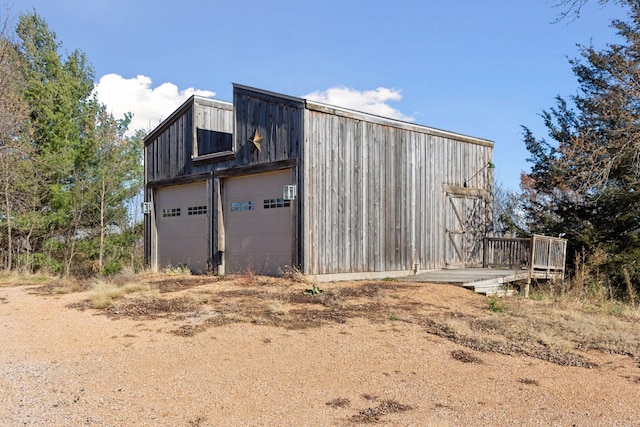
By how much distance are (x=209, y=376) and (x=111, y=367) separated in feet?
3.93

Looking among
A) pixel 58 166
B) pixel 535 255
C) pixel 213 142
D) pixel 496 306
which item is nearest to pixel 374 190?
pixel 535 255

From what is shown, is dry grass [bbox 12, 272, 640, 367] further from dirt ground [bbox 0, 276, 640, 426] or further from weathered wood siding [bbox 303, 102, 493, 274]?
weathered wood siding [bbox 303, 102, 493, 274]

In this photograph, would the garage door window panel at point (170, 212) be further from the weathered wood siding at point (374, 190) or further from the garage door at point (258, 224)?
the weathered wood siding at point (374, 190)

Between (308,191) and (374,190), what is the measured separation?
224cm

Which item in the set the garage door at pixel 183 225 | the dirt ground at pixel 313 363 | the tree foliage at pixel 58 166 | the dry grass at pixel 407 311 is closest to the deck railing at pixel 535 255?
the dry grass at pixel 407 311

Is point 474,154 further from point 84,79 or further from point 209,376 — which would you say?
point 84,79

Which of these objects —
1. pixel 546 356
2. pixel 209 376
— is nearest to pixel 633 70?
pixel 546 356

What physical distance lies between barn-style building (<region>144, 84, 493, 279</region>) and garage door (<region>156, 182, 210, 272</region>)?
48mm

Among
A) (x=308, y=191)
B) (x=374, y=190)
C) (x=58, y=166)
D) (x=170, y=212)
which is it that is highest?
(x=58, y=166)

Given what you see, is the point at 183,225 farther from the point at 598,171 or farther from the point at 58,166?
the point at 598,171

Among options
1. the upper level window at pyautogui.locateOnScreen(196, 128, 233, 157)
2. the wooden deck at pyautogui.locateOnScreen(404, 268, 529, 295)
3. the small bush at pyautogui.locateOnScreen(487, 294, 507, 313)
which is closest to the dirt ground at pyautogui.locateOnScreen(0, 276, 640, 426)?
the small bush at pyautogui.locateOnScreen(487, 294, 507, 313)

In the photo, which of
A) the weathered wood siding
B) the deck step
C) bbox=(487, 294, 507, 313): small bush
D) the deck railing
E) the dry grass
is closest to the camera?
the dry grass

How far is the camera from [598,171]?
13.8 m

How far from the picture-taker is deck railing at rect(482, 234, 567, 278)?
14000mm
